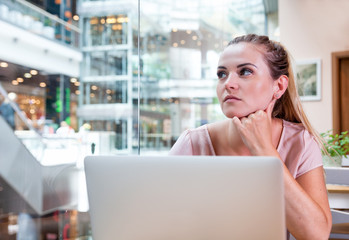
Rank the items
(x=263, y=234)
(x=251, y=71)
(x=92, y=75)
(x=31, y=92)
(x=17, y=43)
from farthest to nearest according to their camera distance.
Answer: (x=92, y=75), (x=31, y=92), (x=17, y=43), (x=251, y=71), (x=263, y=234)

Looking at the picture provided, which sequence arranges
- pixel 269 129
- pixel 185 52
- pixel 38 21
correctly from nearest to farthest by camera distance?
pixel 269 129 → pixel 38 21 → pixel 185 52

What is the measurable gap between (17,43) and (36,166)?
1.63m

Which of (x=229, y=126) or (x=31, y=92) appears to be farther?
(x=31, y=92)

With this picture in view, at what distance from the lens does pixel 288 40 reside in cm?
512

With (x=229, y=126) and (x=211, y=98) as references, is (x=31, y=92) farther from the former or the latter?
(x=229, y=126)

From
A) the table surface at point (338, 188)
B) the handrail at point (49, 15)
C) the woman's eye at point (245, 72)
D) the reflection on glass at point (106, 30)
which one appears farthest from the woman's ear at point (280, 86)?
the reflection on glass at point (106, 30)

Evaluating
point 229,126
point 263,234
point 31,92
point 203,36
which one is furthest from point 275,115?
point 203,36

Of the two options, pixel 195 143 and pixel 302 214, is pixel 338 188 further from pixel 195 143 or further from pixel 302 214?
pixel 302 214

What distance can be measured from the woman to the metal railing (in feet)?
14.4

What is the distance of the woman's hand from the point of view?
2.85 feet

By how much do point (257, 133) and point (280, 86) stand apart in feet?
0.76

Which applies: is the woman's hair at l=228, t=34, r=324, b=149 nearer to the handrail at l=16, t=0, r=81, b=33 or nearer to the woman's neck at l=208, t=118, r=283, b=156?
the woman's neck at l=208, t=118, r=283, b=156

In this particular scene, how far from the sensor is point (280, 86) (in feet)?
3.46

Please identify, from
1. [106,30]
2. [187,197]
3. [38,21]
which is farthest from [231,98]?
[106,30]
